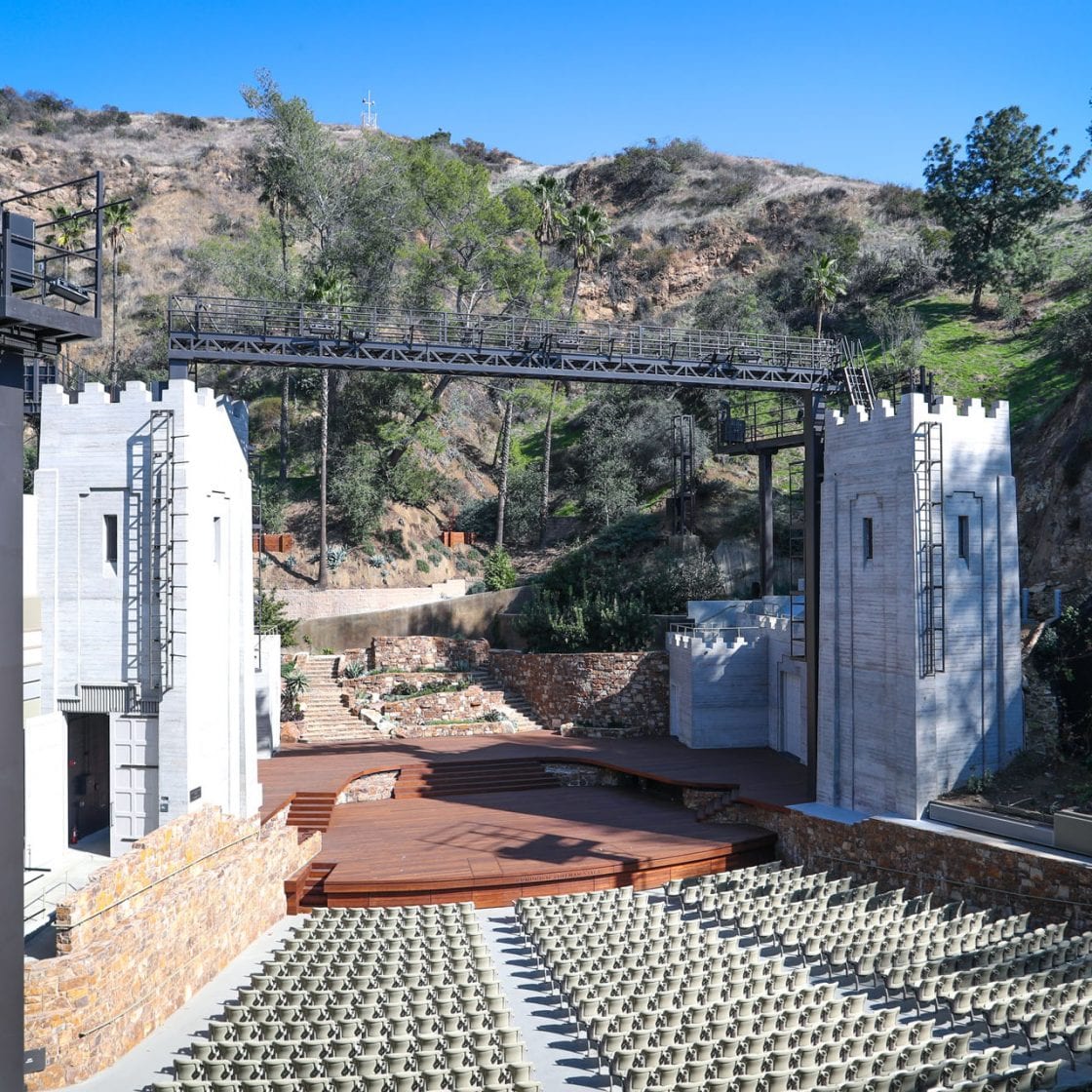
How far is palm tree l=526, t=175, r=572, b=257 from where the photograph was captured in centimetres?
4491

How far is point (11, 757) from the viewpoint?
7.20 m

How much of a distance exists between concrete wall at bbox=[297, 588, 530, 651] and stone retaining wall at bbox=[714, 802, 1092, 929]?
1479 cm

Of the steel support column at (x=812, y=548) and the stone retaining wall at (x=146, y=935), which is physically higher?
the steel support column at (x=812, y=548)

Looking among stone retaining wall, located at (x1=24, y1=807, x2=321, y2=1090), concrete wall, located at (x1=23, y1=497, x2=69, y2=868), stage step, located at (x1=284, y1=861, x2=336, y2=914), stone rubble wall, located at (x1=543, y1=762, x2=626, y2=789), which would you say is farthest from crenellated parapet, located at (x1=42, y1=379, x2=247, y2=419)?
stone rubble wall, located at (x1=543, y1=762, x2=626, y2=789)

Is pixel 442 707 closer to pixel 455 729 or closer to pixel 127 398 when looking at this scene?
pixel 455 729

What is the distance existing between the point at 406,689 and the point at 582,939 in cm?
1702

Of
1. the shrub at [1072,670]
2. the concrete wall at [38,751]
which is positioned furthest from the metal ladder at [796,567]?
the concrete wall at [38,751]

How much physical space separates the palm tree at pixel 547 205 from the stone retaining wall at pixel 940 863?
101 feet

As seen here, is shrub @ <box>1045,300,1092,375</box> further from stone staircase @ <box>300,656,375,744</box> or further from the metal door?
the metal door

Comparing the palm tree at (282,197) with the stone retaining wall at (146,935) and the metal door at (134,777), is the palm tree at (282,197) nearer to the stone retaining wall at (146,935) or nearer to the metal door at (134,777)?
the metal door at (134,777)

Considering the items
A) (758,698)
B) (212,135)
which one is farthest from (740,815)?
(212,135)

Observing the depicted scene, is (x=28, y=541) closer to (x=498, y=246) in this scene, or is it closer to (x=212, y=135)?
(x=498, y=246)

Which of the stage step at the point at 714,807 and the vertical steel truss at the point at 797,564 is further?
the vertical steel truss at the point at 797,564

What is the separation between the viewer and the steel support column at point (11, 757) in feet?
23.3
